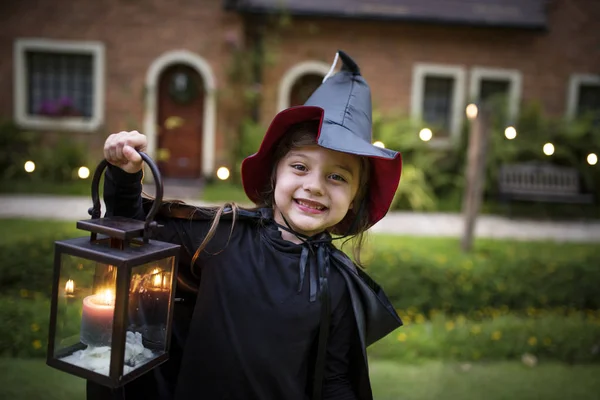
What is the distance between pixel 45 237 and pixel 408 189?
5.79m

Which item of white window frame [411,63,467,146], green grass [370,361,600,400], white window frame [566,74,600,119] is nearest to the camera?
green grass [370,361,600,400]

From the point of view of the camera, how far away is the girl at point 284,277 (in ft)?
4.95

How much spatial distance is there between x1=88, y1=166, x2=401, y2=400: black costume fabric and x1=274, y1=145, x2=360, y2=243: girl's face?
88mm

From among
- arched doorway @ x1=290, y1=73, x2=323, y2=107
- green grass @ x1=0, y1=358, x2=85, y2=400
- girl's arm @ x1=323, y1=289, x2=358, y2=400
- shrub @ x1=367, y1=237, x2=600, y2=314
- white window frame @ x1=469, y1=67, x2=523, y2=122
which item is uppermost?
white window frame @ x1=469, y1=67, x2=523, y2=122

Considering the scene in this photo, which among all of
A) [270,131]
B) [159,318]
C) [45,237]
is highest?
[270,131]

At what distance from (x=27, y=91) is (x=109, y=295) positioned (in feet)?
32.4

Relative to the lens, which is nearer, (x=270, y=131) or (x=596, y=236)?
(x=270, y=131)

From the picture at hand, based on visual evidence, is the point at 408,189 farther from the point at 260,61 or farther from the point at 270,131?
the point at 270,131

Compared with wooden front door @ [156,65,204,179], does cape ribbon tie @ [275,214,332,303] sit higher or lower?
lower

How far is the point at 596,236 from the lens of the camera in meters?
7.59

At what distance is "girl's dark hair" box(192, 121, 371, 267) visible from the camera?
1599 millimetres

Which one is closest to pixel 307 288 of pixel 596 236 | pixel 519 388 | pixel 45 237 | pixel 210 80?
pixel 519 388

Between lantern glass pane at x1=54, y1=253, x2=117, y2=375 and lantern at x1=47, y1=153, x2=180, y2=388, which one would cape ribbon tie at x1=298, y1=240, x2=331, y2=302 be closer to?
lantern at x1=47, y1=153, x2=180, y2=388

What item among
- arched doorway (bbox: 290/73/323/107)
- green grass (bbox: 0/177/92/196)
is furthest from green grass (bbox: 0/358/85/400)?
arched doorway (bbox: 290/73/323/107)
